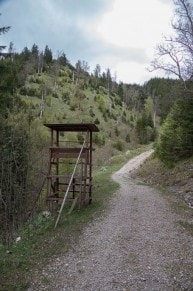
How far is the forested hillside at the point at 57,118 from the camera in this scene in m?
12.4

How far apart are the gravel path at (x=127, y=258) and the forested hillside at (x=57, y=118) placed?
272 cm

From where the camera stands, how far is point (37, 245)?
8.99 meters

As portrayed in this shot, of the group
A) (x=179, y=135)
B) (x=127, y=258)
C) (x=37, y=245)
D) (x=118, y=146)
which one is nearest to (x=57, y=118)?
(x=118, y=146)

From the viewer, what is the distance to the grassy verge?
7078 mm

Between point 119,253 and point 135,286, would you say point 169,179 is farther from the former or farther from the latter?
point 135,286

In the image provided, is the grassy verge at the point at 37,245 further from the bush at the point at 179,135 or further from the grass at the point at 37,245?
the bush at the point at 179,135

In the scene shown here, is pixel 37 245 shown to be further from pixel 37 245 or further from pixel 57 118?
pixel 57 118

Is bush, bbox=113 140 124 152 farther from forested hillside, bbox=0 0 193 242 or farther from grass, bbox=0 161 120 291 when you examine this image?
grass, bbox=0 161 120 291

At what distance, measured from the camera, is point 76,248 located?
8.88 metres

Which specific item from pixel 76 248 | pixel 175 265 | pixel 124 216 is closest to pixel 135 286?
pixel 175 265

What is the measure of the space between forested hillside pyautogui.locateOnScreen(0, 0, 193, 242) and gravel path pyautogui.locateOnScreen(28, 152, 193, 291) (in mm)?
2723

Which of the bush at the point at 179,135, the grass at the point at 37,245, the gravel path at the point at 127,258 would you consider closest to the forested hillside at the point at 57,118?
the bush at the point at 179,135

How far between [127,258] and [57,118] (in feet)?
128

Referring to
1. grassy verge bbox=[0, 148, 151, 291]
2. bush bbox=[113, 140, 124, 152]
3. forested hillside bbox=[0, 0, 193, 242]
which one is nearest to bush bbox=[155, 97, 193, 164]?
forested hillside bbox=[0, 0, 193, 242]
